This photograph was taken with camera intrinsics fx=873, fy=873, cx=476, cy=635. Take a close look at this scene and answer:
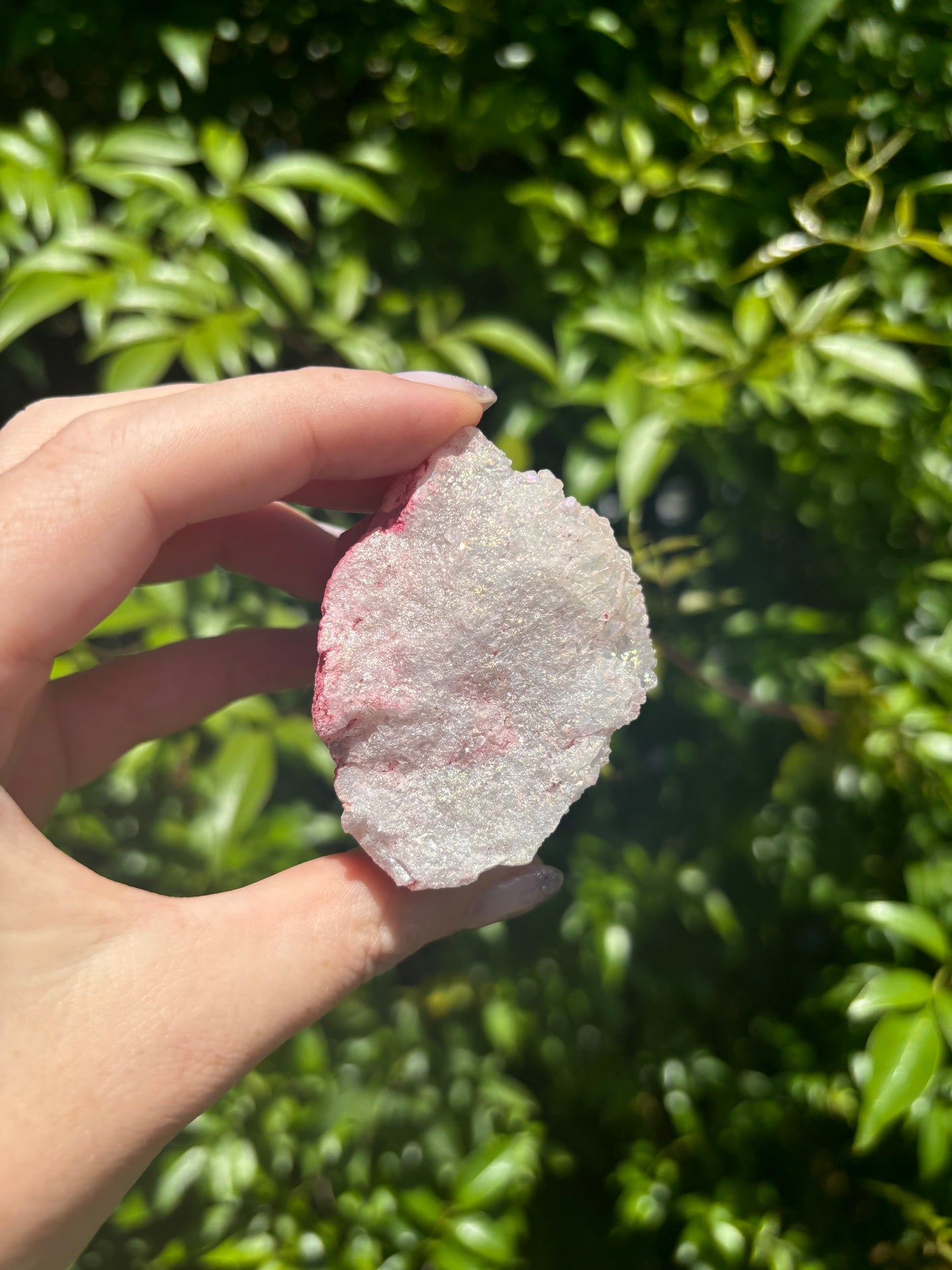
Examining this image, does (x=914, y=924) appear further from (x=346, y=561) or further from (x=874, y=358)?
(x=346, y=561)

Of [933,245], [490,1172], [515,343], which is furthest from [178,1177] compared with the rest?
[933,245]

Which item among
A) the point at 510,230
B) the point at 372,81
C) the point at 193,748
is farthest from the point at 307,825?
the point at 372,81

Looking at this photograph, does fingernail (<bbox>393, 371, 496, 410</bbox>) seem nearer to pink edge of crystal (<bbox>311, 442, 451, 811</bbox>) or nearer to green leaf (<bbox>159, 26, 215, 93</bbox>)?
pink edge of crystal (<bbox>311, 442, 451, 811</bbox>)

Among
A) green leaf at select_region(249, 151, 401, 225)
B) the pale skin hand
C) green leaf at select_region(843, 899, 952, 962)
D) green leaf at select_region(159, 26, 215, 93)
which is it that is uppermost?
green leaf at select_region(159, 26, 215, 93)

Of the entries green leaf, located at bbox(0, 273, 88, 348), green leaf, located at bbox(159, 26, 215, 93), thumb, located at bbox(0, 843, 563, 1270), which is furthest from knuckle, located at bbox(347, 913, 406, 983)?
green leaf, located at bbox(159, 26, 215, 93)

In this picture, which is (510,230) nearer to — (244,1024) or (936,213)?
(936,213)

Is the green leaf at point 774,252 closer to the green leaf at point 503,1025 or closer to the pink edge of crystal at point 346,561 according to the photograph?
A: the pink edge of crystal at point 346,561
